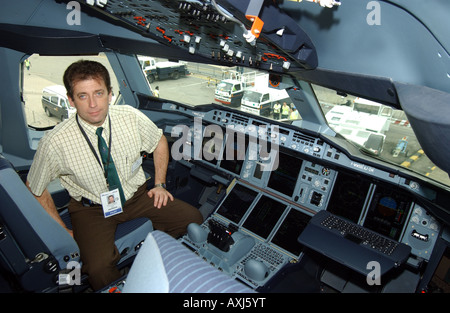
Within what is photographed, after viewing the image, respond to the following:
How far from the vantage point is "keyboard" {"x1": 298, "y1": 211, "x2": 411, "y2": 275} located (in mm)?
2402

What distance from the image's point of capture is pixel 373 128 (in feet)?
13.1

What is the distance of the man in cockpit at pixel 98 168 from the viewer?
1.98m

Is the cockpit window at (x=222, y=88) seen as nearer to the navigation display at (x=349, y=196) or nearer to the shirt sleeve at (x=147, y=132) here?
the navigation display at (x=349, y=196)

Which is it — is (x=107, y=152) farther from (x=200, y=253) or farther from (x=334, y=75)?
(x=334, y=75)

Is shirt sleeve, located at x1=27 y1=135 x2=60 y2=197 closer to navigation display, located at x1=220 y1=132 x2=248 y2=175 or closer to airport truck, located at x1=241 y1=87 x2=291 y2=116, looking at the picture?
navigation display, located at x1=220 y1=132 x2=248 y2=175

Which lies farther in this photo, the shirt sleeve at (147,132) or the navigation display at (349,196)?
the navigation display at (349,196)

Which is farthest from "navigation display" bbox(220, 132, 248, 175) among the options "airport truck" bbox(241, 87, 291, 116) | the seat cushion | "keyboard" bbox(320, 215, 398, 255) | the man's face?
the seat cushion

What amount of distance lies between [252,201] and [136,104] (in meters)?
2.54

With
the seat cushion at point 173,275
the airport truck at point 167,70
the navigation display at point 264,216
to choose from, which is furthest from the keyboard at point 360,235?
the airport truck at point 167,70

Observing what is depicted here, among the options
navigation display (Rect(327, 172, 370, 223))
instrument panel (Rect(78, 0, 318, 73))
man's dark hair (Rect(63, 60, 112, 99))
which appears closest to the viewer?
instrument panel (Rect(78, 0, 318, 73))

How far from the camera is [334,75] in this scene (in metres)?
1.83

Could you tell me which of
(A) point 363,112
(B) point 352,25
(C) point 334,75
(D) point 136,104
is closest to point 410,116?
(B) point 352,25

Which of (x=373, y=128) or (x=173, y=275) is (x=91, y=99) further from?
(x=373, y=128)

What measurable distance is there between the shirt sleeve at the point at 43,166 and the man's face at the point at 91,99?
11.8 inches
